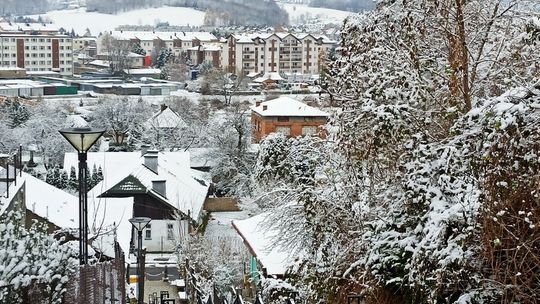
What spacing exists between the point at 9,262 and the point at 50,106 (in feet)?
151

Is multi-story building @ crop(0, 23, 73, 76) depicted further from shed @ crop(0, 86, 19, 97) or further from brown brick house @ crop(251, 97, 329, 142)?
brown brick house @ crop(251, 97, 329, 142)

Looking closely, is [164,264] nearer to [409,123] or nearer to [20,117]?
[409,123]

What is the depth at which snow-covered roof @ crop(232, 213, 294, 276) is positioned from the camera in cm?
1498

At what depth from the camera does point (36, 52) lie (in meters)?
96.3

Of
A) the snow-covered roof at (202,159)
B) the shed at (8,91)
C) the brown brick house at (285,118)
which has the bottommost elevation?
the snow-covered roof at (202,159)

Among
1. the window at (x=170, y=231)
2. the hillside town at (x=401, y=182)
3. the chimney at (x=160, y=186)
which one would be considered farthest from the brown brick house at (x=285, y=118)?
the hillside town at (x=401, y=182)

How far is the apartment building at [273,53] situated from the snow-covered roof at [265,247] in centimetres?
7410

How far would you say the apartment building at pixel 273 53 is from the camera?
94.1 metres

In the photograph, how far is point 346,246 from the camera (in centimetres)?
790

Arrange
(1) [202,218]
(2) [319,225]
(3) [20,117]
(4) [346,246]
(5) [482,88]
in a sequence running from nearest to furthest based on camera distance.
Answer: (5) [482,88], (4) [346,246], (2) [319,225], (1) [202,218], (3) [20,117]

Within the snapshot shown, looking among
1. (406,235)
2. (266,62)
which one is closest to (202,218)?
(406,235)

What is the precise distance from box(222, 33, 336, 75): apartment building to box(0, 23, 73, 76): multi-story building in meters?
20.3

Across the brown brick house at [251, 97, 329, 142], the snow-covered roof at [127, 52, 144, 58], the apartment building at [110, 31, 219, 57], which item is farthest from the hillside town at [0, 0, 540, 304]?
the apartment building at [110, 31, 219, 57]

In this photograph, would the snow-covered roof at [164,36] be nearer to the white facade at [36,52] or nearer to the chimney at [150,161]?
the white facade at [36,52]
